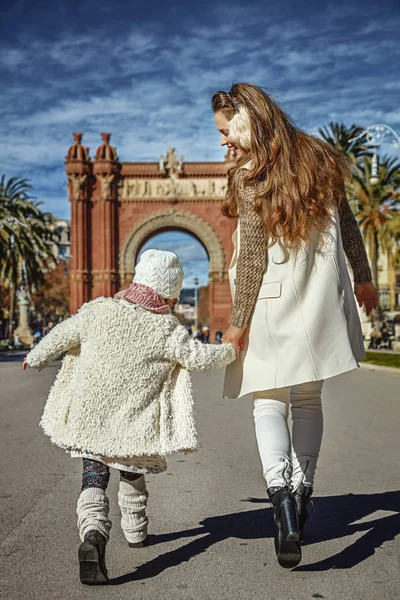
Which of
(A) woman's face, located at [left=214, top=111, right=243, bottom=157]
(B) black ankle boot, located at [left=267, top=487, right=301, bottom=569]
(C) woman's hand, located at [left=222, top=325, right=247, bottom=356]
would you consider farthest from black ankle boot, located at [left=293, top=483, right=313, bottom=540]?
(A) woman's face, located at [left=214, top=111, right=243, bottom=157]

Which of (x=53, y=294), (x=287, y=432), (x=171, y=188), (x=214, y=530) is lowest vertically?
(x=214, y=530)

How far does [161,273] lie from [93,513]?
3.81 ft

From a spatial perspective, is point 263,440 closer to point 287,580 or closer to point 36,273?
point 287,580

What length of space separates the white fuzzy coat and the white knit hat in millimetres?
157

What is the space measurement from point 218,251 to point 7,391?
33.4 metres

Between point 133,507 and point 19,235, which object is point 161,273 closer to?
point 133,507

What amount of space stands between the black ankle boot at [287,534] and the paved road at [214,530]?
0.14 meters

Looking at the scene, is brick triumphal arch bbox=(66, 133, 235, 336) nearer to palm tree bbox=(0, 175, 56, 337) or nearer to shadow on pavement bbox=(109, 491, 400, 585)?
palm tree bbox=(0, 175, 56, 337)

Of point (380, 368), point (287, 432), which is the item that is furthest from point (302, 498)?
point (380, 368)

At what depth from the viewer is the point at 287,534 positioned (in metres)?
3.33

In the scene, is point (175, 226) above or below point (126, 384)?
above

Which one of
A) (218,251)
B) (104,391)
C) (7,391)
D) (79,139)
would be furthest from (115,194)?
(104,391)

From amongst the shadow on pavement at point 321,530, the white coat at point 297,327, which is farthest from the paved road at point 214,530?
the white coat at point 297,327

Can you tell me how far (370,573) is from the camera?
3.54 meters
